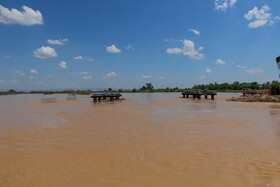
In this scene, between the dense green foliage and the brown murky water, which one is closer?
the brown murky water

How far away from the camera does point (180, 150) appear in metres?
5.52

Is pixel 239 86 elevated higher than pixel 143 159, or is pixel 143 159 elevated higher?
pixel 239 86

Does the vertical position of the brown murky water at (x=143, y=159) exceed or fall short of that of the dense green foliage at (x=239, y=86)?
it falls short

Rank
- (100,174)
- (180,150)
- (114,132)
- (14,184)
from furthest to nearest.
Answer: (114,132) → (180,150) → (100,174) → (14,184)

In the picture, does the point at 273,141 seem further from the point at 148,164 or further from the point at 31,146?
the point at 31,146

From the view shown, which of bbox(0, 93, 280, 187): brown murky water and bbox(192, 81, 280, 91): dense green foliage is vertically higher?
bbox(192, 81, 280, 91): dense green foliage

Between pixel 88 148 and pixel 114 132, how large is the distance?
7.34 feet

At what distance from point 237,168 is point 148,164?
84.6 inches

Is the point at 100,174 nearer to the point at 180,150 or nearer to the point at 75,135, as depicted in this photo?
the point at 180,150

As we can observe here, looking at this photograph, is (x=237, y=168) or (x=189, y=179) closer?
(x=189, y=179)

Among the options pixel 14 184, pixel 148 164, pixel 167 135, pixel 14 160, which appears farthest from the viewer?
pixel 167 135

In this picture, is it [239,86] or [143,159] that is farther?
[239,86]

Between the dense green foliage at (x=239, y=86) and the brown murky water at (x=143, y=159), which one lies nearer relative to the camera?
the brown murky water at (x=143, y=159)

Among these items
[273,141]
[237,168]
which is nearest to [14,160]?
[237,168]
